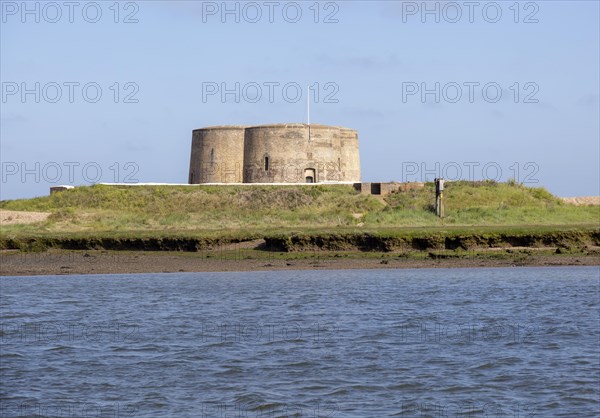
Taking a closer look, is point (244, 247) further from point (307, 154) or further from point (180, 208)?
point (307, 154)

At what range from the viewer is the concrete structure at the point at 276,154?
45094 mm

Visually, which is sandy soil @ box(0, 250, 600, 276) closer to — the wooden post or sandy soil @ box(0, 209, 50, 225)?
the wooden post

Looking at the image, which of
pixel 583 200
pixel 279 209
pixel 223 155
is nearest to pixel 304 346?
pixel 279 209

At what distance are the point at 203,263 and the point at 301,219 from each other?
379 inches

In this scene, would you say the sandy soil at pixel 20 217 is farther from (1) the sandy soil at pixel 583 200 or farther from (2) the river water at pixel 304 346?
(1) the sandy soil at pixel 583 200

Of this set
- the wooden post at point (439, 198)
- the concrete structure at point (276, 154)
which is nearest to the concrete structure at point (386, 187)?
the wooden post at point (439, 198)

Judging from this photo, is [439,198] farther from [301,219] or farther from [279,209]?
[279,209]

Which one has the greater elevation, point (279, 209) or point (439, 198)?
point (439, 198)

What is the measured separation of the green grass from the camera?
32.5 m

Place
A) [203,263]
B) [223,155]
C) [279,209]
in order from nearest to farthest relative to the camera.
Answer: [203,263] → [279,209] → [223,155]

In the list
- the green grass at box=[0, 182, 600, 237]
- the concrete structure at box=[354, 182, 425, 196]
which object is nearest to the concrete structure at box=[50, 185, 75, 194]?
the green grass at box=[0, 182, 600, 237]

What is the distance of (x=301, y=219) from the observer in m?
34.4

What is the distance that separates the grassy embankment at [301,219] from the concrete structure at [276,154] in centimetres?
453

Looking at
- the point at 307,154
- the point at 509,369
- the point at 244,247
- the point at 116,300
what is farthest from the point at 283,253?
the point at 307,154
